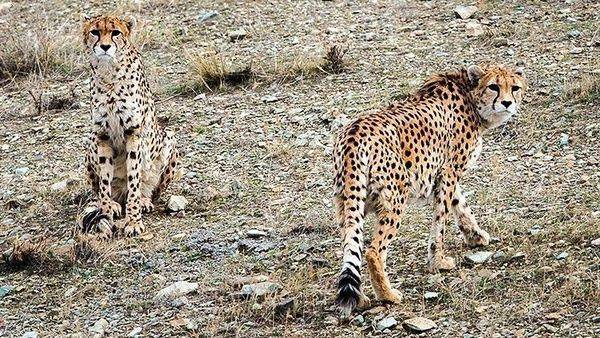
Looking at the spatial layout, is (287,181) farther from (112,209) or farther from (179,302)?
(179,302)

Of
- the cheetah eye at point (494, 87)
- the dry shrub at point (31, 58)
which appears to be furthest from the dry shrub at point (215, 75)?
the cheetah eye at point (494, 87)

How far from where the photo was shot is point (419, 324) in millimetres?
5371

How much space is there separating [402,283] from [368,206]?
55 cm

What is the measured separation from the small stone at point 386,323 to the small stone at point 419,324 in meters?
0.05

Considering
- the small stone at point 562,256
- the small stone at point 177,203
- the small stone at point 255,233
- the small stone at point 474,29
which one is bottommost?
the small stone at point 177,203

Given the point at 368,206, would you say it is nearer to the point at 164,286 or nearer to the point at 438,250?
the point at 438,250

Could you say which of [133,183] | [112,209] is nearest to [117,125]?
[133,183]

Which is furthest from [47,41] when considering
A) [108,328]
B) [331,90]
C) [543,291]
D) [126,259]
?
[543,291]

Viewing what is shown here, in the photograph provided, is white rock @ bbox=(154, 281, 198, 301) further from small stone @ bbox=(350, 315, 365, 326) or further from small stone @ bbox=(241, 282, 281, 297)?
small stone @ bbox=(350, 315, 365, 326)

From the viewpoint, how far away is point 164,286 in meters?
6.23

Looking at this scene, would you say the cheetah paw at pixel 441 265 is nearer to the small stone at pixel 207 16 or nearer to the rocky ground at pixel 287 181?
the rocky ground at pixel 287 181

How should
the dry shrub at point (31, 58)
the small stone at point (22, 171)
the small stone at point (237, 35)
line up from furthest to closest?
the small stone at point (237, 35) < the dry shrub at point (31, 58) < the small stone at point (22, 171)

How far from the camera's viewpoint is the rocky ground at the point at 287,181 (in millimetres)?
5668

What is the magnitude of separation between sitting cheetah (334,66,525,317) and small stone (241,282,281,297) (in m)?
0.54
